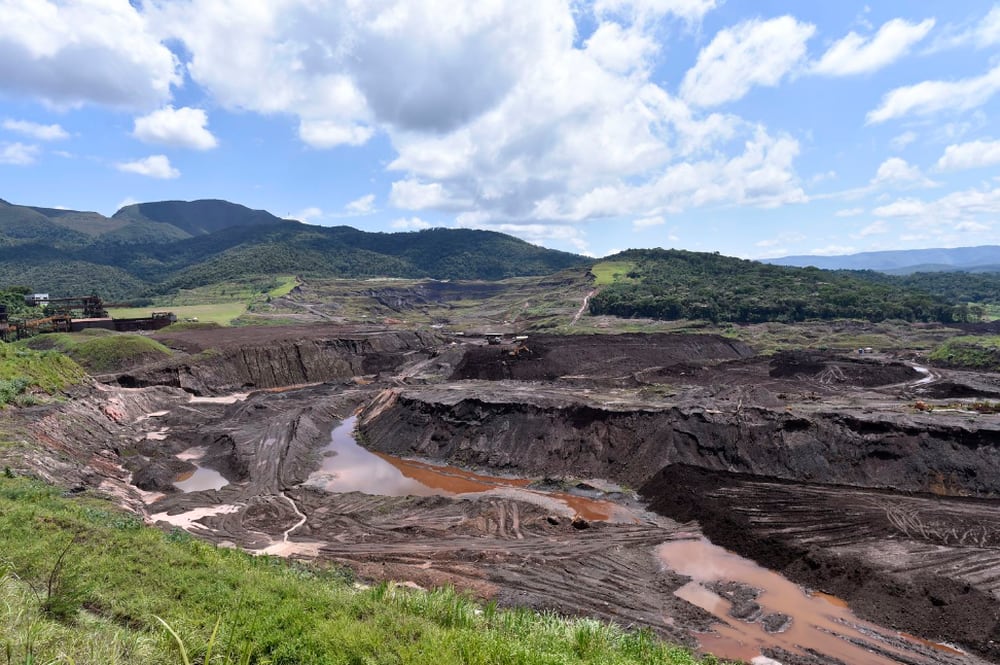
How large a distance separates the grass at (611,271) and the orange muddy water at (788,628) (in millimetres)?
123310

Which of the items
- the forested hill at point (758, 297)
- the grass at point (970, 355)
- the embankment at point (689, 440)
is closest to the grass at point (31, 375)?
the embankment at point (689, 440)

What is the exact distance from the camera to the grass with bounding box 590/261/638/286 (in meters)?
147

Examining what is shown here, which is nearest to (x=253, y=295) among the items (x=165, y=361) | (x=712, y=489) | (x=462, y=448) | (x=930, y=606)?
(x=165, y=361)

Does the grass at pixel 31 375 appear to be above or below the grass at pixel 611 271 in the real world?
below

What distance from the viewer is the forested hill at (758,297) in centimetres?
10606

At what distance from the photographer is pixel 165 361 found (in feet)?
211

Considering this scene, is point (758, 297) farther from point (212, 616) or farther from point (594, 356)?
point (212, 616)

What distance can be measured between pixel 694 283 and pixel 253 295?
122m

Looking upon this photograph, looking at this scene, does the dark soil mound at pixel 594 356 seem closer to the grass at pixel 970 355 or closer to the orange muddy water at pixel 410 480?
the grass at pixel 970 355

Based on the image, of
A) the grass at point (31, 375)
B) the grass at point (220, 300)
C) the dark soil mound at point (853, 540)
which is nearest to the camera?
the dark soil mound at point (853, 540)

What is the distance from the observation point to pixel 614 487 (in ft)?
118

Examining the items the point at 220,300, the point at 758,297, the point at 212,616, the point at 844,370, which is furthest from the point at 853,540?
the point at 220,300

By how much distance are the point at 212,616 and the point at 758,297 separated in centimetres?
12091

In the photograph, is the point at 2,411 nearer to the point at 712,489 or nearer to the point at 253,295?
the point at 712,489
